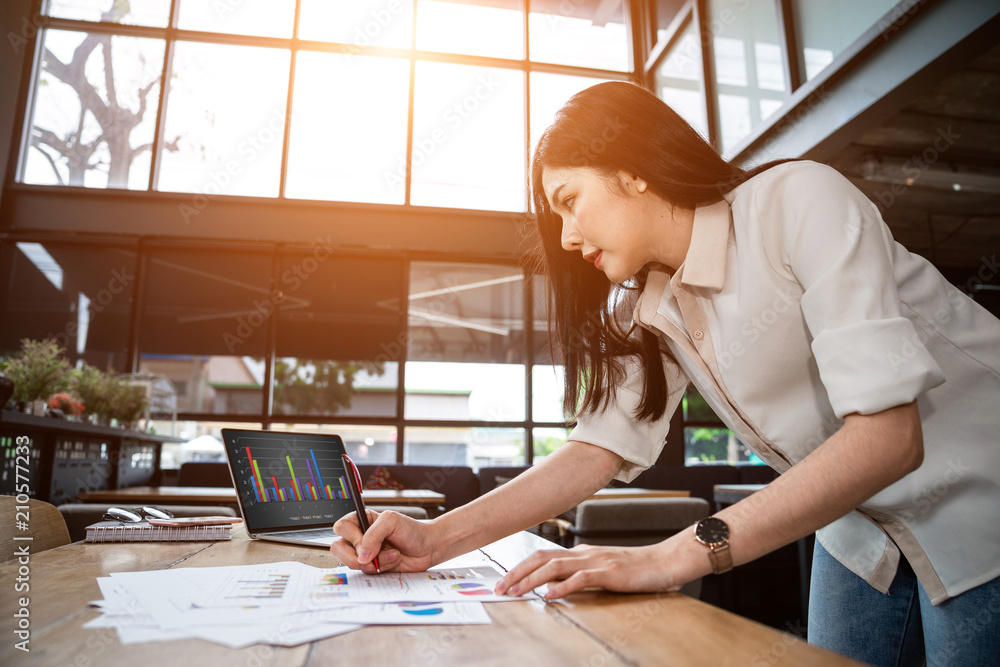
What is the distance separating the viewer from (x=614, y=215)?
0.97m

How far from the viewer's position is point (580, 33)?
23.1ft

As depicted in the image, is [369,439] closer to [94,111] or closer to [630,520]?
[630,520]

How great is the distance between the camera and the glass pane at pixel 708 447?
5.91 meters

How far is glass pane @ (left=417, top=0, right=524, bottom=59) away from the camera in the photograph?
6.71 meters

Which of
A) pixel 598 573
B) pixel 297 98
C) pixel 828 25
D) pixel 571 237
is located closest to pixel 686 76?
pixel 828 25

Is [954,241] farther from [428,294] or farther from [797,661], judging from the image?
[797,661]

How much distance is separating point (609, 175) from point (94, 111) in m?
6.63

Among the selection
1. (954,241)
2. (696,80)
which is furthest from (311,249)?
(954,241)

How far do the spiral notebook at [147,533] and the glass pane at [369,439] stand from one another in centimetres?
450

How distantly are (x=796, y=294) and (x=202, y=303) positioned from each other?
18.7ft

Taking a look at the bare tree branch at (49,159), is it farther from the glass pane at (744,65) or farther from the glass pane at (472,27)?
the glass pane at (744,65)

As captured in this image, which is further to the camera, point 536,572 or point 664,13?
point 664,13

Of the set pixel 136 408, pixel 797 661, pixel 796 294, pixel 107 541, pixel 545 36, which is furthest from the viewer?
pixel 545 36

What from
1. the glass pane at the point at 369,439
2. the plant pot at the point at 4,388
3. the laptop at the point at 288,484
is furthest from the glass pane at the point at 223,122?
the laptop at the point at 288,484
